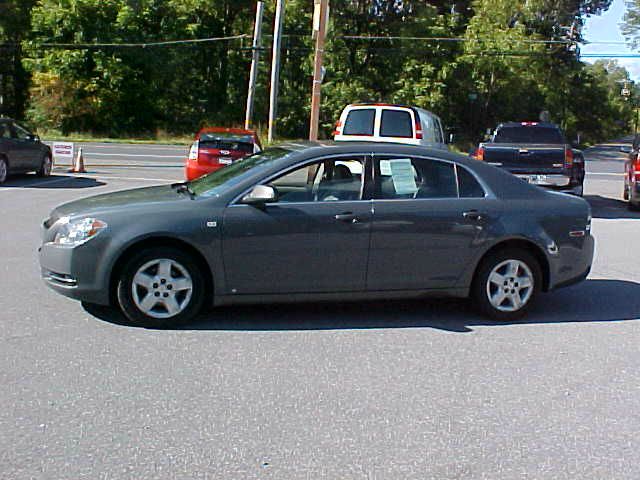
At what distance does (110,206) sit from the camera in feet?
21.1

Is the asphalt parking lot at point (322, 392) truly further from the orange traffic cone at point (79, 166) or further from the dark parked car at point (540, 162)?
the orange traffic cone at point (79, 166)

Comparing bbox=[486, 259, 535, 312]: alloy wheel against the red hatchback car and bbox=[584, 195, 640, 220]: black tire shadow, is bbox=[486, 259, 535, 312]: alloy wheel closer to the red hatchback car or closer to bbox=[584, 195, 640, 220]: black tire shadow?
bbox=[584, 195, 640, 220]: black tire shadow

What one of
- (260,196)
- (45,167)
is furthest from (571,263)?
(45,167)

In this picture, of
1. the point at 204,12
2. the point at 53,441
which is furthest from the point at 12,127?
the point at 204,12

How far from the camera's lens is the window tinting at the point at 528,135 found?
1620cm

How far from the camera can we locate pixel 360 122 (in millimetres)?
15555

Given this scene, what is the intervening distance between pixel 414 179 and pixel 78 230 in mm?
2830

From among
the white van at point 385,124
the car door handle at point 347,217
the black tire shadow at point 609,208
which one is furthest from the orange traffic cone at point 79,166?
the car door handle at point 347,217

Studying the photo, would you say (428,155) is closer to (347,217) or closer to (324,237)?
(347,217)

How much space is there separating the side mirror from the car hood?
0.52 metres

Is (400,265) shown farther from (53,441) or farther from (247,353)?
(53,441)

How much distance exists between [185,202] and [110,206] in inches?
24.3

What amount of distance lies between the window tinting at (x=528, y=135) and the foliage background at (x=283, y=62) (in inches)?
1060

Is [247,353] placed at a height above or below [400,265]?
below
